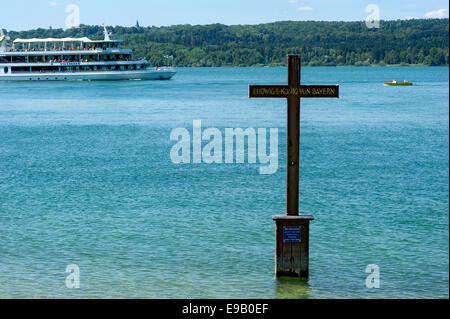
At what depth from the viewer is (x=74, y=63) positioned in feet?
372

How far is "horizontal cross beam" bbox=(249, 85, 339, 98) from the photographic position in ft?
34.6

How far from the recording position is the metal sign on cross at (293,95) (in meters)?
10.6

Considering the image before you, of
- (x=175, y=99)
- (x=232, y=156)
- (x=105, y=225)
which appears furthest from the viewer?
(x=175, y=99)

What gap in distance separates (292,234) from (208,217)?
862 cm

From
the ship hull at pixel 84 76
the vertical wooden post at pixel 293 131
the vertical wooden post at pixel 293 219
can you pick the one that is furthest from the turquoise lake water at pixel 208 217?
the ship hull at pixel 84 76

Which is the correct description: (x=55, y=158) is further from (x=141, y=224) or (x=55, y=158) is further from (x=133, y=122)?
(x=133, y=122)

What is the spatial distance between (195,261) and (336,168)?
1829 cm

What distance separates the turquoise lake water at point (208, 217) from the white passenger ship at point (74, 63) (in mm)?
63775

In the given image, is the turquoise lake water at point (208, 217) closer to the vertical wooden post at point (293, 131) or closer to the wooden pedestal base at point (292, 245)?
the wooden pedestal base at point (292, 245)

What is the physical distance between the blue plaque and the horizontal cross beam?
2.12 m

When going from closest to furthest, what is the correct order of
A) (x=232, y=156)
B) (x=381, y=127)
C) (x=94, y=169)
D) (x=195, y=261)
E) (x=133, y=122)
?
(x=195, y=261) < (x=94, y=169) < (x=232, y=156) < (x=381, y=127) < (x=133, y=122)

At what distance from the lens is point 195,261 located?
47.9 ft

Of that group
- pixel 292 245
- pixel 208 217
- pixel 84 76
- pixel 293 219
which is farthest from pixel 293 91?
pixel 84 76

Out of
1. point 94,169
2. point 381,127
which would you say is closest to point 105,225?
point 94,169
